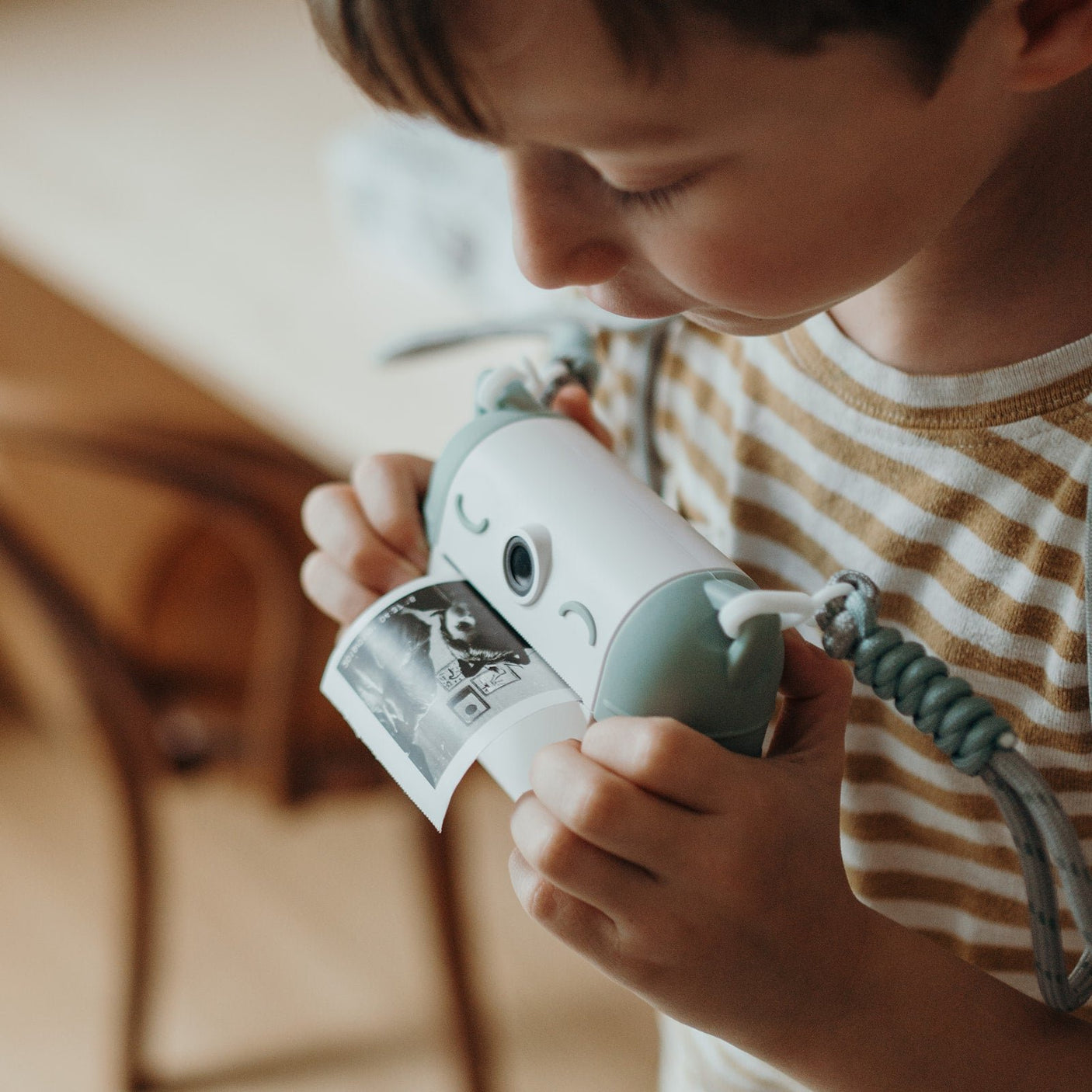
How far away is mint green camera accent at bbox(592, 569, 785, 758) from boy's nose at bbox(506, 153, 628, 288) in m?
0.12

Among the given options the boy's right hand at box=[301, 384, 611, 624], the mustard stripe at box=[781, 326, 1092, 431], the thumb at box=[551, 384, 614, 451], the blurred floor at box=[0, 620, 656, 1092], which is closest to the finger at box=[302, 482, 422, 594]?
the boy's right hand at box=[301, 384, 611, 624]

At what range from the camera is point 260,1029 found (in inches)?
55.8

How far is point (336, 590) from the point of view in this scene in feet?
2.02

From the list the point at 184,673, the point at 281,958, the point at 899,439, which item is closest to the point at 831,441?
the point at 899,439

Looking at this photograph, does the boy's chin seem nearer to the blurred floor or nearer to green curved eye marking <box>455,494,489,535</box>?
green curved eye marking <box>455,494,489,535</box>

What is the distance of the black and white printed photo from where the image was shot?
18.9 inches

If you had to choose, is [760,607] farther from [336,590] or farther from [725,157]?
[336,590]

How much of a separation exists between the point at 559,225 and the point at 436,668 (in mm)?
179

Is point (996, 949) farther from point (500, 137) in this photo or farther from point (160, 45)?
point (160, 45)

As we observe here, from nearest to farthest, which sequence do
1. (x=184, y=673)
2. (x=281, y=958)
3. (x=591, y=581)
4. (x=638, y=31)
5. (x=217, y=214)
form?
(x=638, y=31)
(x=591, y=581)
(x=217, y=214)
(x=184, y=673)
(x=281, y=958)

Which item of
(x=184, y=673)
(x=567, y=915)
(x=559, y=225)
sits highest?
(x=559, y=225)

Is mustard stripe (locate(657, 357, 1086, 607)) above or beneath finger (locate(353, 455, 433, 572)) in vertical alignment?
above

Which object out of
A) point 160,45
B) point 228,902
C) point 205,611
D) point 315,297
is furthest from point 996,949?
point 160,45

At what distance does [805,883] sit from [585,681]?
109 millimetres
